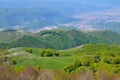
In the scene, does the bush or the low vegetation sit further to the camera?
the bush

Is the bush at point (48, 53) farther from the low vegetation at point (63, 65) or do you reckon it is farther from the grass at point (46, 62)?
the grass at point (46, 62)

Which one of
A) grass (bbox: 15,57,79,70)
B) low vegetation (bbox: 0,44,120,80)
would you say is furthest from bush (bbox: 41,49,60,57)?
grass (bbox: 15,57,79,70)

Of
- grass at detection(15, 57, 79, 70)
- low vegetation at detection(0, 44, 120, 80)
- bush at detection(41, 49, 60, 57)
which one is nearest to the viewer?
low vegetation at detection(0, 44, 120, 80)

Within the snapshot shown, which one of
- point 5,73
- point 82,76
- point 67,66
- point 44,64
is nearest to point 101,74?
point 82,76

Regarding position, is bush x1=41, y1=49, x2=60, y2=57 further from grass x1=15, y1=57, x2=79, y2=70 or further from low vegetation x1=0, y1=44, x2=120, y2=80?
grass x1=15, y1=57, x2=79, y2=70

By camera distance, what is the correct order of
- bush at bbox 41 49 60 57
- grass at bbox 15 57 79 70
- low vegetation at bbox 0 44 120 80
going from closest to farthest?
low vegetation at bbox 0 44 120 80
grass at bbox 15 57 79 70
bush at bbox 41 49 60 57

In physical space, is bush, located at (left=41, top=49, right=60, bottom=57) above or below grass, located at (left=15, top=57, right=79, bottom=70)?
above

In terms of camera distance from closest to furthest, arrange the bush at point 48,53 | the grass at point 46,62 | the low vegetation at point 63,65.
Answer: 1. the low vegetation at point 63,65
2. the grass at point 46,62
3. the bush at point 48,53

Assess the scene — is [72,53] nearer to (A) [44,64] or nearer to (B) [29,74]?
(A) [44,64]

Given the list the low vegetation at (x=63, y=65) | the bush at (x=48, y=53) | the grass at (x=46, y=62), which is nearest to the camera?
the low vegetation at (x=63, y=65)

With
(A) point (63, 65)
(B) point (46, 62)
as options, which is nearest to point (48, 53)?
(B) point (46, 62)

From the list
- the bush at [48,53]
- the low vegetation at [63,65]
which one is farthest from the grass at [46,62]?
the bush at [48,53]

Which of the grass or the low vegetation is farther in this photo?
the grass

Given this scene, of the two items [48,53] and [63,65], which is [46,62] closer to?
[63,65]
